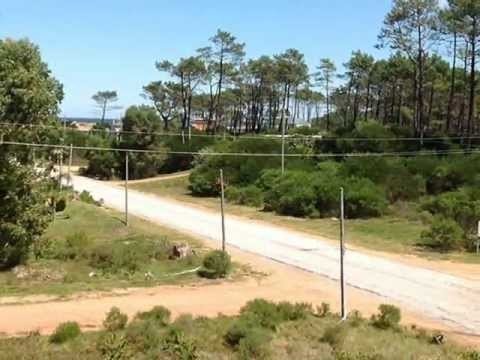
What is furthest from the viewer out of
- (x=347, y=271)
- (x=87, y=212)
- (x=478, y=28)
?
(x=478, y=28)

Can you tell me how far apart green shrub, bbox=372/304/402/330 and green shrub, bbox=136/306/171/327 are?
156 inches

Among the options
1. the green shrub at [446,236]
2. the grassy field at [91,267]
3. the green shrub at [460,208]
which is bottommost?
the grassy field at [91,267]

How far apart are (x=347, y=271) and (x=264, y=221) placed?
42.1ft

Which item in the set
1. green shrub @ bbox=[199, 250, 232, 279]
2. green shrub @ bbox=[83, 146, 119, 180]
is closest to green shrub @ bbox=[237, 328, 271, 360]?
green shrub @ bbox=[199, 250, 232, 279]

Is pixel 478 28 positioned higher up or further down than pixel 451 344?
higher up

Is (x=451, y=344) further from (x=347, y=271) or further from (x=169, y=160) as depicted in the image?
(x=169, y=160)

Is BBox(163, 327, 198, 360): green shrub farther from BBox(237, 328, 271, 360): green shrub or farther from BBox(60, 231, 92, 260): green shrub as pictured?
BBox(60, 231, 92, 260): green shrub

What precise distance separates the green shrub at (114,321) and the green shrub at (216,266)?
5883 millimetres

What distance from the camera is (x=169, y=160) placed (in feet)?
209

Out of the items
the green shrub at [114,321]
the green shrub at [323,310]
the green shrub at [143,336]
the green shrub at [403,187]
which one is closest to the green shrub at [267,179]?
the green shrub at [403,187]

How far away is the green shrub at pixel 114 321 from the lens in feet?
42.4

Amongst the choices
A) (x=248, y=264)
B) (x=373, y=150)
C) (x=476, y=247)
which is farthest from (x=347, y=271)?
(x=373, y=150)

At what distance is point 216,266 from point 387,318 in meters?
6.32

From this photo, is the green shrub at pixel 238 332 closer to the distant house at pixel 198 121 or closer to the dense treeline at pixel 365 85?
the dense treeline at pixel 365 85
